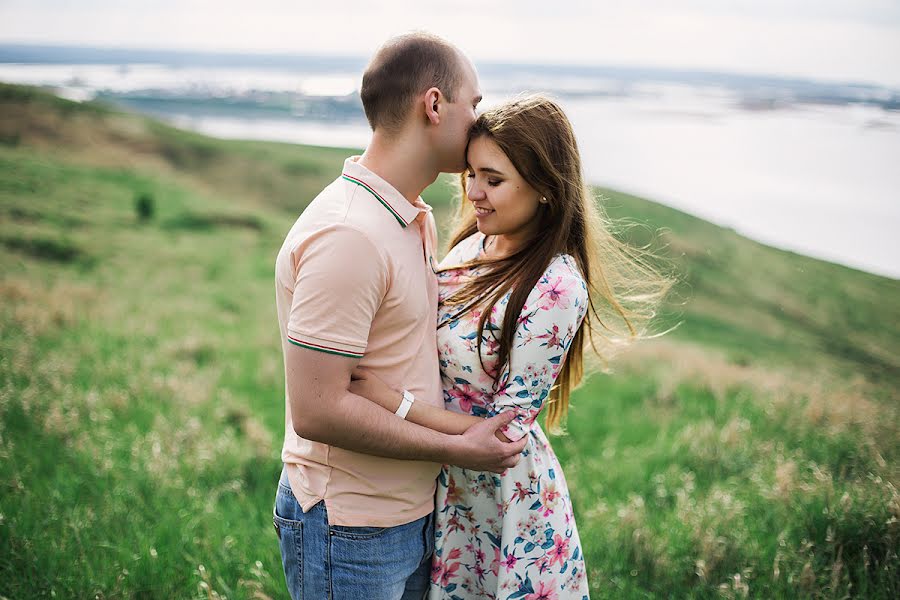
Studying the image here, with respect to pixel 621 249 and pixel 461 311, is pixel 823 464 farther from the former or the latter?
pixel 461 311

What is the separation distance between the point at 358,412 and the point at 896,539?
329 centimetres

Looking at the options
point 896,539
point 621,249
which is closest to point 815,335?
point 896,539

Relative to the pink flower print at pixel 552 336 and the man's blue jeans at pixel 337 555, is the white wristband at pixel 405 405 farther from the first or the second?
the pink flower print at pixel 552 336

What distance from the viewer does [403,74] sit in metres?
2.48

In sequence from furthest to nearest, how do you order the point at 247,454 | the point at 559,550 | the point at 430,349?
the point at 247,454 → the point at 559,550 → the point at 430,349

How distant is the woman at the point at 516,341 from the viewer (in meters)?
2.52

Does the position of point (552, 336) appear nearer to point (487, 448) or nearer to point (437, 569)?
point (487, 448)

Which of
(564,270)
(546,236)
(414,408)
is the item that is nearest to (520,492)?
(414,408)

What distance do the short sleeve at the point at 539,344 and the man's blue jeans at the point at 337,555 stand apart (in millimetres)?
645

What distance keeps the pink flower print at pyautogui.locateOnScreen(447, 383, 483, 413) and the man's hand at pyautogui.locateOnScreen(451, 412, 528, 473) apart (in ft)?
0.66

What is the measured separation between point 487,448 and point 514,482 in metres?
0.32

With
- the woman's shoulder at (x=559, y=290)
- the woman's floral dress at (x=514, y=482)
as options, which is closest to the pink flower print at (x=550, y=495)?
the woman's floral dress at (x=514, y=482)

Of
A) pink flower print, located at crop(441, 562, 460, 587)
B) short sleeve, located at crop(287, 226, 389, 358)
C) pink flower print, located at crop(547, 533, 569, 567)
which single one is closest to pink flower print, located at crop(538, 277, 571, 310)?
short sleeve, located at crop(287, 226, 389, 358)

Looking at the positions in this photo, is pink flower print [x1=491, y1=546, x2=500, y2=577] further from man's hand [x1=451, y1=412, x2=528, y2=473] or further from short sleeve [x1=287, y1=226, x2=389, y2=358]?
short sleeve [x1=287, y1=226, x2=389, y2=358]
